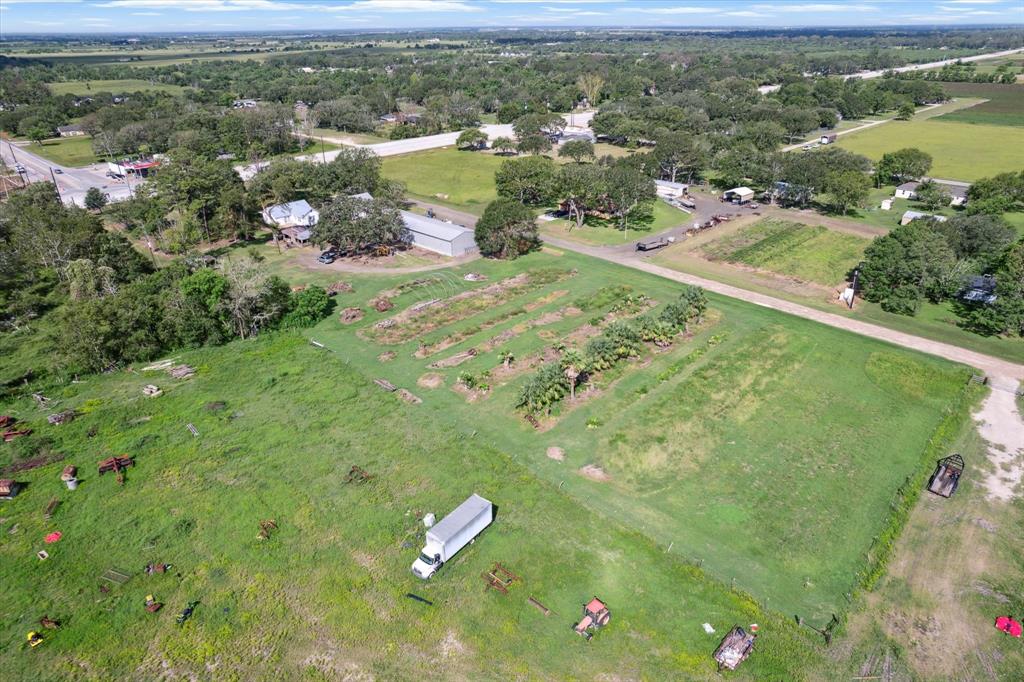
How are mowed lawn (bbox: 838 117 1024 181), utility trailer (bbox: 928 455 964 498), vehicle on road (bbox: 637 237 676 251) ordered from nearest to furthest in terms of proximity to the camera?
1. utility trailer (bbox: 928 455 964 498)
2. vehicle on road (bbox: 637 237 676 251)
3. mowed lawn (bbox: 838 117 1024 181)

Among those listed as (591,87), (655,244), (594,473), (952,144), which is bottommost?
(594,473)

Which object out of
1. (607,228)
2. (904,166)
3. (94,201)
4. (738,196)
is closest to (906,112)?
(904,166)

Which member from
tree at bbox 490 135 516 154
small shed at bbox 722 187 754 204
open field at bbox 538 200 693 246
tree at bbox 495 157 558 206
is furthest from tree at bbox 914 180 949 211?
tree at bbox 490 135 516 154

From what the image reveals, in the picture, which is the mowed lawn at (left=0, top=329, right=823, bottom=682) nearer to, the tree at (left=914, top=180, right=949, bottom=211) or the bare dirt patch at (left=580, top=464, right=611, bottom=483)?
the bare dirt patch at (left=580, top=464, right=611, bottom=483)

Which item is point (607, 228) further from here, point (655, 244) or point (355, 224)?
point (355, 224)

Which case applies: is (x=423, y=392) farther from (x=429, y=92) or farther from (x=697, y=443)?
(x=429, y=92)

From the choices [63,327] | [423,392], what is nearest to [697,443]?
[423,392]
